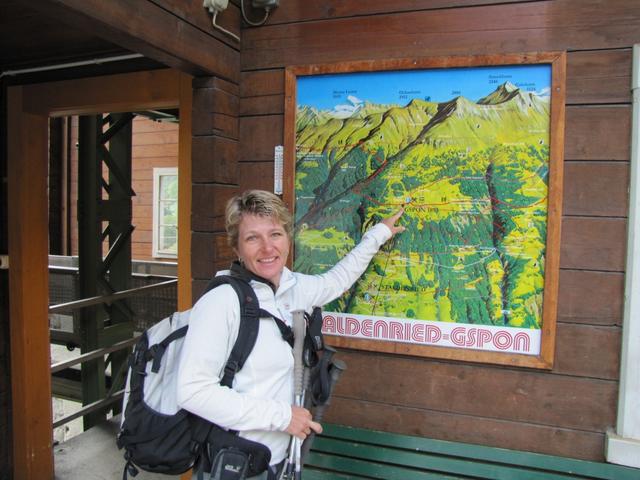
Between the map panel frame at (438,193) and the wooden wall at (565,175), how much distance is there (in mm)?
71

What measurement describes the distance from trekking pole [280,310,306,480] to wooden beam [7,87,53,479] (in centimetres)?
217

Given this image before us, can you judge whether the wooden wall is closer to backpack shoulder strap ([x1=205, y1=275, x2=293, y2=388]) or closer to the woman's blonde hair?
the woman's blonde hair

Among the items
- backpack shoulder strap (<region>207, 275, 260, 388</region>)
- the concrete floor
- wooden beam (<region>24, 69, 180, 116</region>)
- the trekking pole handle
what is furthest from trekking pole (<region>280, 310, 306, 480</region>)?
the concrete floor

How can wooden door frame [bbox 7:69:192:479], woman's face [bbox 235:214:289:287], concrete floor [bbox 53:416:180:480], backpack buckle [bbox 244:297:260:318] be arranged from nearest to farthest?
backpack buckle [bbox 244:297:260:318], woman's face [bbox 235:214:289:287], wooden door frame [bbox 7:69:192:479], concrete floor [bbox 53:416:180:480]

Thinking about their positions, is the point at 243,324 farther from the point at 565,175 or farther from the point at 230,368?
the point at 565,175

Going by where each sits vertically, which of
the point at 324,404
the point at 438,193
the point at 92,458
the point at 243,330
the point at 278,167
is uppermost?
the point at 278,167

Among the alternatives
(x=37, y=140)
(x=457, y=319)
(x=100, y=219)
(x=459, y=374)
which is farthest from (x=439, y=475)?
(x=100, y=219)

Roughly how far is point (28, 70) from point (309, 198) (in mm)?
1887

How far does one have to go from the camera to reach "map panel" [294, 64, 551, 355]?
211 centimetres

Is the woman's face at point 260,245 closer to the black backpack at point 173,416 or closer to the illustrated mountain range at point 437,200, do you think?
the black backpack at point 173,416

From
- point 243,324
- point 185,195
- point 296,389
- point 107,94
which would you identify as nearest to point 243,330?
point 243,324

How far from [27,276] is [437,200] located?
248 centimetres

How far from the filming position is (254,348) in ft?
5.13

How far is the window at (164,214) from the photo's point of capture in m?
8.33
